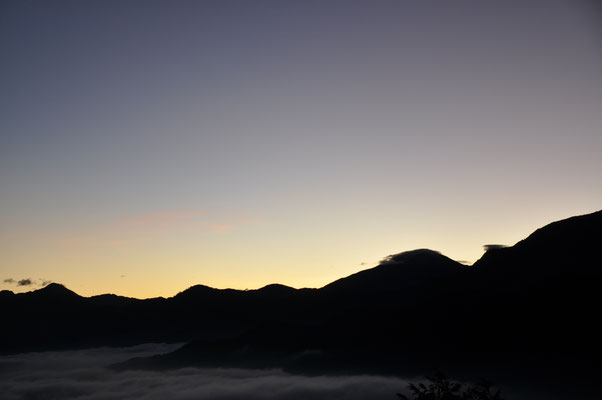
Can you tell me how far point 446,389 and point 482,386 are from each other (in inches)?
126

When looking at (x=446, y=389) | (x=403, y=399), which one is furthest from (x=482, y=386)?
(x=403, y=399)

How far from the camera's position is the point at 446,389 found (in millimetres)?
38531

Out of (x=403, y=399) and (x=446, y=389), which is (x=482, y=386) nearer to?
(x=446, y=389)

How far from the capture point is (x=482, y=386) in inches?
1427

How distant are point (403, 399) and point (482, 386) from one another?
19.8ft

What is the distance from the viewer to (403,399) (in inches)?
1395

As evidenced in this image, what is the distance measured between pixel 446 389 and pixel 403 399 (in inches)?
199

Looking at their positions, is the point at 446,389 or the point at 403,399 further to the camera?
the point at 446,389
